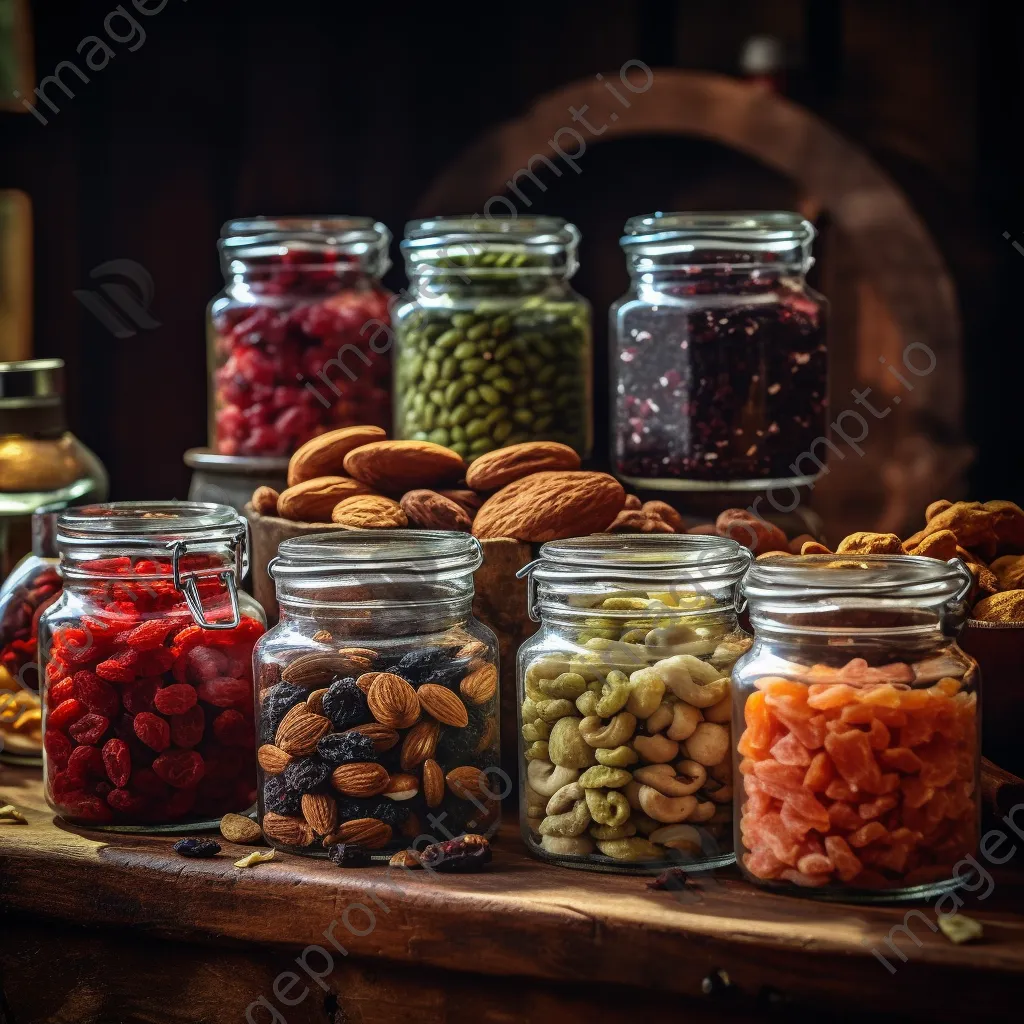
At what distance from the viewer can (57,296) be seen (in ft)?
5.94

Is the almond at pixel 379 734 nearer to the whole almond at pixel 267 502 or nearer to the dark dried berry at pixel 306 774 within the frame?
the dark dried berry at pixel 306 774

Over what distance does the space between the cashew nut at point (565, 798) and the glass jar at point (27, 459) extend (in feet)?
2.36

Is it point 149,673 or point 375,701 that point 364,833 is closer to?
point 375,701

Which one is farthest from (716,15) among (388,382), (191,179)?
(388,382)

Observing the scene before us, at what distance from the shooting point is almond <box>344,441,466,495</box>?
3.84ft

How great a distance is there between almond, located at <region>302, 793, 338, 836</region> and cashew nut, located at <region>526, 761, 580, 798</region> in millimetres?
134

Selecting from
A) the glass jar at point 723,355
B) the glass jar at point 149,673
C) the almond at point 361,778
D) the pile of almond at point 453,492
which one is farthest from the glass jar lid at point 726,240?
the almond at point 361,778

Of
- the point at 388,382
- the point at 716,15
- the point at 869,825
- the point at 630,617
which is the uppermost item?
the point at 716,15

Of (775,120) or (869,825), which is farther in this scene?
(775,120)

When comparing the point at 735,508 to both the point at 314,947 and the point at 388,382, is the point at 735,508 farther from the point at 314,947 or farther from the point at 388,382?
the point at 314,947

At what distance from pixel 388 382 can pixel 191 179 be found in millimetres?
694

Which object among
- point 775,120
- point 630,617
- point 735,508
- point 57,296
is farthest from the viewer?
point 57,296

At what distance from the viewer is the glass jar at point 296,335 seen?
1326 mm

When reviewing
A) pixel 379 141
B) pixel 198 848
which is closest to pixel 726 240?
pixel 198 848
